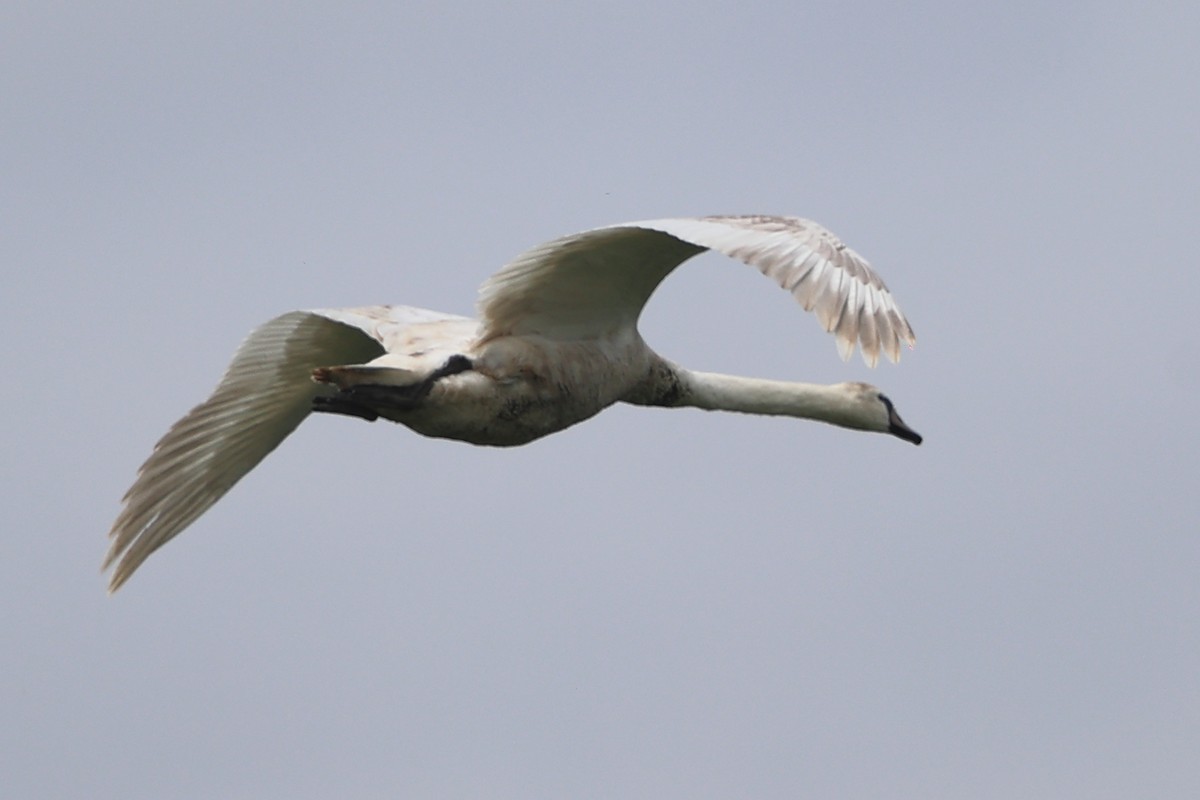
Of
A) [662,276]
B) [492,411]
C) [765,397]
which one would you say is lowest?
[492,411]

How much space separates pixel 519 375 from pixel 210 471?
187 centimetres

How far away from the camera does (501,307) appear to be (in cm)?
1093

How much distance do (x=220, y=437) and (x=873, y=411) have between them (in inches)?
161

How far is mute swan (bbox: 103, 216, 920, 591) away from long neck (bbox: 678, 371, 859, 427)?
0.7 inches

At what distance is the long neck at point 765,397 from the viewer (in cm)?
1247

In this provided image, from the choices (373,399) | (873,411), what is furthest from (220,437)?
(873,411)

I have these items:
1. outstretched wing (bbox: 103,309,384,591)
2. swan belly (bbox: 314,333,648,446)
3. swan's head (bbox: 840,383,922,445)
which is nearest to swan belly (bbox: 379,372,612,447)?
swan belly (bbox: 314,333,648,446)

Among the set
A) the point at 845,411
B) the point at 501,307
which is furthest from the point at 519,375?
the point at 845,411

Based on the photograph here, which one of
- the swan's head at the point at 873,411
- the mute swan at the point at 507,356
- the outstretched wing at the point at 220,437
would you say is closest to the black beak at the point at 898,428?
the swan's head at the point at 873,411

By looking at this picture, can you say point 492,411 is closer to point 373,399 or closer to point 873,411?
point 373,399

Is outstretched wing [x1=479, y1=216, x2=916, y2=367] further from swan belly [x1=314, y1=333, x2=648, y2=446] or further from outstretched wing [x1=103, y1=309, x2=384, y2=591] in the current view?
outstretched wing [x1=103, y1=309, x2=384, y2=591]

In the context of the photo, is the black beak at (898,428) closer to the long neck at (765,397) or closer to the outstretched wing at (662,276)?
the long neck at (765,397)

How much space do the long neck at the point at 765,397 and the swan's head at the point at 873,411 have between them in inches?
2.2

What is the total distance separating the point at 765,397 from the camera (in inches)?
505
